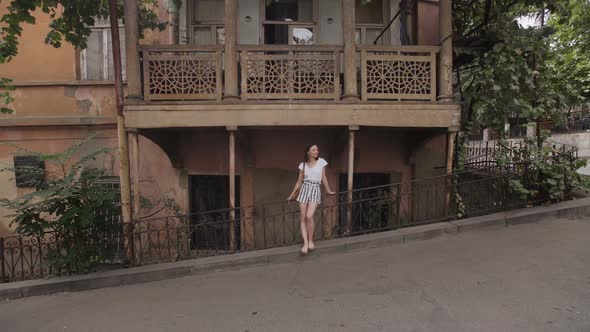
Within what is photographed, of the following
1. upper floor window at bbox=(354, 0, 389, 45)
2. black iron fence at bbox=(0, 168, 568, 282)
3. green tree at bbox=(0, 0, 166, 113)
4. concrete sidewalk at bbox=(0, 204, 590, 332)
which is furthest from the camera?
upper floor window at bbox=(354, 0, 389, 45)

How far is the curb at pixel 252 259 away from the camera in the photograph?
470cm

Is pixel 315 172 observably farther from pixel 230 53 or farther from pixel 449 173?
pixel 449 173

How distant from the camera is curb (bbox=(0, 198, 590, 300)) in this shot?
185 inches

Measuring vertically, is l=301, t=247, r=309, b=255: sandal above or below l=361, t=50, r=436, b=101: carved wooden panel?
below

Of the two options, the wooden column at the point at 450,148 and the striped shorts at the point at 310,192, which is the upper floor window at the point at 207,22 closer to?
the striped shorts at the point at 310,192

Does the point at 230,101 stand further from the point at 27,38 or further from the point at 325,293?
the point at 27,38

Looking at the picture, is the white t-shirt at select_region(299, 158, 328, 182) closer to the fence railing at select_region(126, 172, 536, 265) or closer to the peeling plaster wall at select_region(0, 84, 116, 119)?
the fence railing at select_region(126, 172, 536, 265)

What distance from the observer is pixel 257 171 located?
23.4ft

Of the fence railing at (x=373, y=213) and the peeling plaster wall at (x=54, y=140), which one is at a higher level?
the peeling plaster wall at (x=54, y=140)

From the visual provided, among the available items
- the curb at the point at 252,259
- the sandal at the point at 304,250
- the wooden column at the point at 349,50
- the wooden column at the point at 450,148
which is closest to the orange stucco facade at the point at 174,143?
the wooden column at the point at 450,148

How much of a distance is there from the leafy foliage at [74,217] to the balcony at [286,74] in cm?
151

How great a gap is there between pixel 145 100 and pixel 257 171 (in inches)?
101

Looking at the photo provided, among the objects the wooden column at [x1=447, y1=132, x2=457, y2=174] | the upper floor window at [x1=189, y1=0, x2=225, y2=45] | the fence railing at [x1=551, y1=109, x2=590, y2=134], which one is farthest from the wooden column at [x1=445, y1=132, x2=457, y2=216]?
the fence railing at [x1=551, y1=109, x2=590, y2=134]

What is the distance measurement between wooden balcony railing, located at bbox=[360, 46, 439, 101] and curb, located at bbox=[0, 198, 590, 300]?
2.19m
